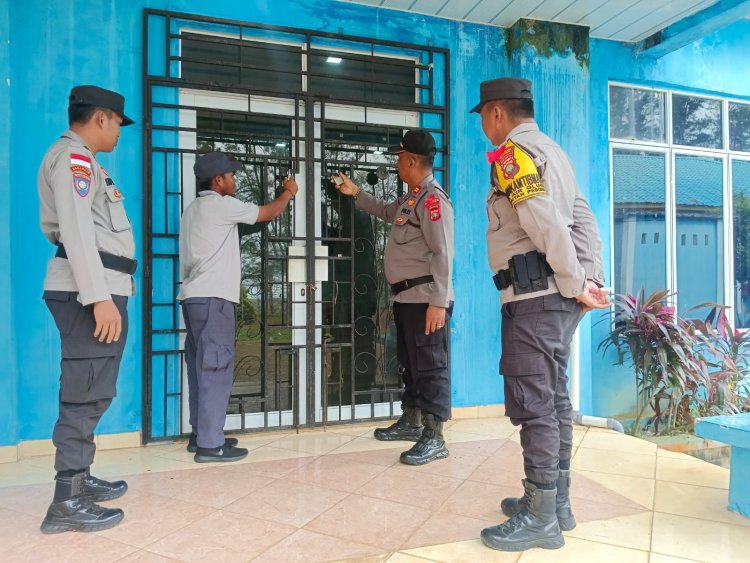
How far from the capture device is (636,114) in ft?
14.6

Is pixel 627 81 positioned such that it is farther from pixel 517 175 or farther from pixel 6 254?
pixel 6 254

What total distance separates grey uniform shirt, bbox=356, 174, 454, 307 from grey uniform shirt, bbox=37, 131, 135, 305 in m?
1.38

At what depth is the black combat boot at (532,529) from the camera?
1900 mm

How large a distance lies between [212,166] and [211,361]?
40.1 inches

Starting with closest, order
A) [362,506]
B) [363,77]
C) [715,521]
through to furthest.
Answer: [715,521] < [362,506] < [363,77]

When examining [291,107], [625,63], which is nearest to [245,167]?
[291,107]

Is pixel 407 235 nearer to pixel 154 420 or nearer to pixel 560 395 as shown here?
pixel 560 395

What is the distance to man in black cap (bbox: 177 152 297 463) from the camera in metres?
2.78

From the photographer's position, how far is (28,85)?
9.51ft

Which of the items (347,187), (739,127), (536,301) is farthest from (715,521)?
(739,127)

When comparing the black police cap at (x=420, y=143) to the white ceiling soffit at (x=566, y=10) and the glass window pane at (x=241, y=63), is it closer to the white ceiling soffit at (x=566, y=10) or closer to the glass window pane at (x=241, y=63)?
the glass window pane at (x=241, y=63)

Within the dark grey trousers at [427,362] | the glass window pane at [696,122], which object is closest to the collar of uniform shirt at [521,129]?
the dark grey trousers at [427,362]

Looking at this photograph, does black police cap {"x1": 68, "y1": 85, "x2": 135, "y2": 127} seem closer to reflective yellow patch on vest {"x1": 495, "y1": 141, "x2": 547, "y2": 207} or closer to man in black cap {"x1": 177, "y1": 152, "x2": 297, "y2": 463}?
man in black cap {"x1": 177, "y1": 152, "x2": 297, "y2": 463}

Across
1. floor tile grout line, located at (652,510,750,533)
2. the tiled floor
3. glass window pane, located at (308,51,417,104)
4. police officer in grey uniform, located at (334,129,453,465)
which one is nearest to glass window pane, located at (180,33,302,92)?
glass window pane, located at (308,51,417,104)
